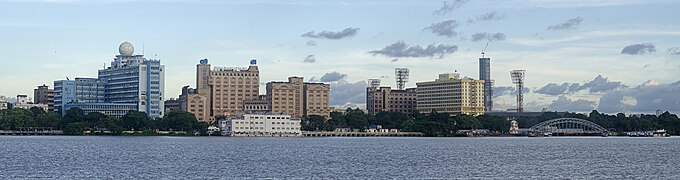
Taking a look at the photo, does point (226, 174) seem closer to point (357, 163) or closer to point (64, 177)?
point (64, 177)

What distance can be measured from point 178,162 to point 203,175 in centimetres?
1801

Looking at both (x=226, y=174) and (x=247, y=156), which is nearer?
(x=226, y=174)

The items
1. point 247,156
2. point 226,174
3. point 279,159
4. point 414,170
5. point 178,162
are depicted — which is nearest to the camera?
point 226,174

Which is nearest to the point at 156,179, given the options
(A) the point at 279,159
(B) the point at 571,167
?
(A) the point at 279,159

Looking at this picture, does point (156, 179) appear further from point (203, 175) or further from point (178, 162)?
point (178, 162)

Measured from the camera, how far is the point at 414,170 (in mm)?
85875

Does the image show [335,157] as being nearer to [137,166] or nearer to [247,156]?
[247,156]

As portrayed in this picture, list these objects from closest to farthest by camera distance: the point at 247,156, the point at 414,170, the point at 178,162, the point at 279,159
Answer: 1. the point at 414,170
2. the point at 178,162
3. the point at 279,159
4. the point at 247,156

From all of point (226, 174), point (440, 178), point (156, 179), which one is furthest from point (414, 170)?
point (156, 179)

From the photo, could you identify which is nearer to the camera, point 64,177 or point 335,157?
point 64,177

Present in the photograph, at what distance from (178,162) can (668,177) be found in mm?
42421

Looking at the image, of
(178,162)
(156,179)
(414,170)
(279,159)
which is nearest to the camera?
(156,179)

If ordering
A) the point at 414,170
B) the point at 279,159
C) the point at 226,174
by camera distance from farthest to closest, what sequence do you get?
the point at 279,159
the point at 414,170
the point at 226,174

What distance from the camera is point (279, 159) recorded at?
10281cm
